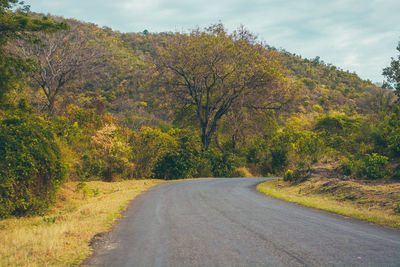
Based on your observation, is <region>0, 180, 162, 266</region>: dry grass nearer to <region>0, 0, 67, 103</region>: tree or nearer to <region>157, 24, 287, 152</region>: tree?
<region>0, 0, 67, 103</region>: tree

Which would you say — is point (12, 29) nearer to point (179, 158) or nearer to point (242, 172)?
point (179, 158)

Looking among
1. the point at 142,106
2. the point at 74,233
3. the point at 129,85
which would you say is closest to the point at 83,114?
the point at 74,233

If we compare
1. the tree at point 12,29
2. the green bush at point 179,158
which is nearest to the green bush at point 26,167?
the tree at point 12,29

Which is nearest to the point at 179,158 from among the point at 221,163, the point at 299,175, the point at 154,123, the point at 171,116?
the point at 221,163

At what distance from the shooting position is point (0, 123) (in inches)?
396

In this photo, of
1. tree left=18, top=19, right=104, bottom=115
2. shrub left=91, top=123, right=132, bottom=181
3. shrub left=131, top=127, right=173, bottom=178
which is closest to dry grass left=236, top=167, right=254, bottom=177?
shrub left=131, top=127, right=173, bottom=178

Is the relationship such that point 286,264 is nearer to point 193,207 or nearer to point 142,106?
point 193,207

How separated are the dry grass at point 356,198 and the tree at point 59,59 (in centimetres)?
2544

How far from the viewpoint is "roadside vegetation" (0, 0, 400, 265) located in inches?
403

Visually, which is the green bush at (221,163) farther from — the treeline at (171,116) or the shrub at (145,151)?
the shrub at (145,151)

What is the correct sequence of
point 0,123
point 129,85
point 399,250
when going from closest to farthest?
point 399,250 < point 0,123 < point 129,85

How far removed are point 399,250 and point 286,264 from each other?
86.6 inches

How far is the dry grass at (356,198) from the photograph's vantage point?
9.29 m

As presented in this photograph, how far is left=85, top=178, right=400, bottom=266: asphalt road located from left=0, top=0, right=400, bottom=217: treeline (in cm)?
437
